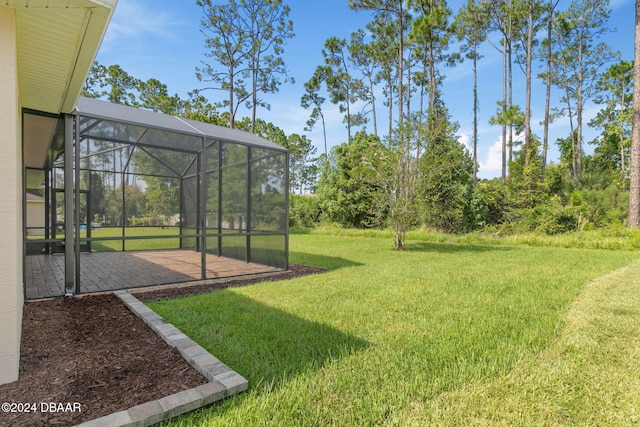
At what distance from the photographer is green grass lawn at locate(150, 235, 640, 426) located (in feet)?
6.03

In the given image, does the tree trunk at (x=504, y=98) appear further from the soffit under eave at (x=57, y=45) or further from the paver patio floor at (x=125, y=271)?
the soffit under eave at (x=57, y=45)

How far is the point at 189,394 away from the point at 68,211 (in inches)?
144

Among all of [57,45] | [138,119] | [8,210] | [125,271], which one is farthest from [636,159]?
[8,210]

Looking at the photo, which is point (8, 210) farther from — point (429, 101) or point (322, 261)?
point (429, 101)

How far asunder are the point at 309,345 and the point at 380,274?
3.33 meters

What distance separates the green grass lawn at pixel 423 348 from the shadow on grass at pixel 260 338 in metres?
0.01

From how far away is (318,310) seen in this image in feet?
12.2

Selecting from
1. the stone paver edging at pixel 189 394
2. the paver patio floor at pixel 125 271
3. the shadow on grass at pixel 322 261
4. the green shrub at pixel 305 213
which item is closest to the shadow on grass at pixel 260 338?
the stone paver edging at pixel 189 394

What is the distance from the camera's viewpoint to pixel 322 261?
301 inches

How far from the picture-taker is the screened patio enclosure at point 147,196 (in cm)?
459

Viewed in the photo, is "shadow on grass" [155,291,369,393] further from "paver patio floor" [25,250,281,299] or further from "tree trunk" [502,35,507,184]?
"tree trunk" [502,35,507,184]

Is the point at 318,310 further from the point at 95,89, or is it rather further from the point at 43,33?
the point at 95,89

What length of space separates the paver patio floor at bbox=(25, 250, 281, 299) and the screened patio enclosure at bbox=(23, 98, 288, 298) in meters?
0.02

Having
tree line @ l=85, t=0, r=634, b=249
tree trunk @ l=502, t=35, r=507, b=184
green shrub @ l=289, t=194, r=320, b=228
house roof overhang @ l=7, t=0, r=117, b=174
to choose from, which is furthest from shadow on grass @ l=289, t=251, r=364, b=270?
tree trunk @ l=502, t=35, r=507, b=184
